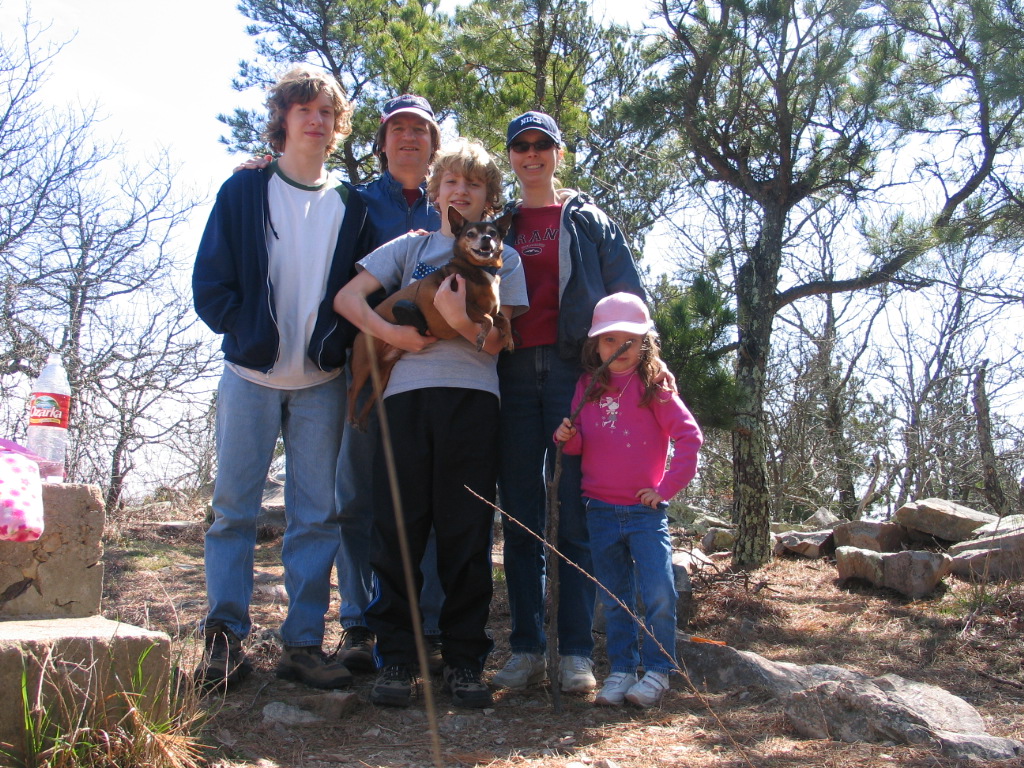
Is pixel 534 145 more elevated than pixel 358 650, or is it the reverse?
pixel 534 145

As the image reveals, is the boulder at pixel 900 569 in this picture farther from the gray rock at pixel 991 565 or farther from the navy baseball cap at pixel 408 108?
the navy baseball cap at pixel 408 108

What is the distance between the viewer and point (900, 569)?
5020 mm

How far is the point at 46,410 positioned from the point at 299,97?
1496 mm

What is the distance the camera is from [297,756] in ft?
7.91

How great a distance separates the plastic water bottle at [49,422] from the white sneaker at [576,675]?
1901 mm

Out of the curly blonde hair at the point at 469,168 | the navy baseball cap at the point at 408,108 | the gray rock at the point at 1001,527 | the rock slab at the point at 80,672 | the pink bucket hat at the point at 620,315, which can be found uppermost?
the navy baseball cap at the point at 408,108

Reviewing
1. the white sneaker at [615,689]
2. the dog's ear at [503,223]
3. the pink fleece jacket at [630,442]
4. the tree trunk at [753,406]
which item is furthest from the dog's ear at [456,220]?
the tree trunk at [753,406]

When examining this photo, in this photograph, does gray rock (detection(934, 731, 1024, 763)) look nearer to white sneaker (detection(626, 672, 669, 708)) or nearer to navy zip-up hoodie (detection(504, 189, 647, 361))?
white sneaker (detection(626, 672, 669, 708))

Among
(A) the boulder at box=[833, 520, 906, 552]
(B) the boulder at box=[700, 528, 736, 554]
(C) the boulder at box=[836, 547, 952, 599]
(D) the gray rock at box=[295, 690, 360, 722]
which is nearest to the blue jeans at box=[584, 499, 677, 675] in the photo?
(D) the gray rock at box=[295, 690, 360, 722]

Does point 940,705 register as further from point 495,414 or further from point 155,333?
point 155,333

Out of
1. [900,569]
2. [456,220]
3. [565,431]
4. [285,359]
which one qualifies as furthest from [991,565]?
[285,359]

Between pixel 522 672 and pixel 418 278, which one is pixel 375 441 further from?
pixel 522 672

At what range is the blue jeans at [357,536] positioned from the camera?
3.37 metres

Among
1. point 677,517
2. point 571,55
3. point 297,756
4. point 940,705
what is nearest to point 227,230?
point 297,756
